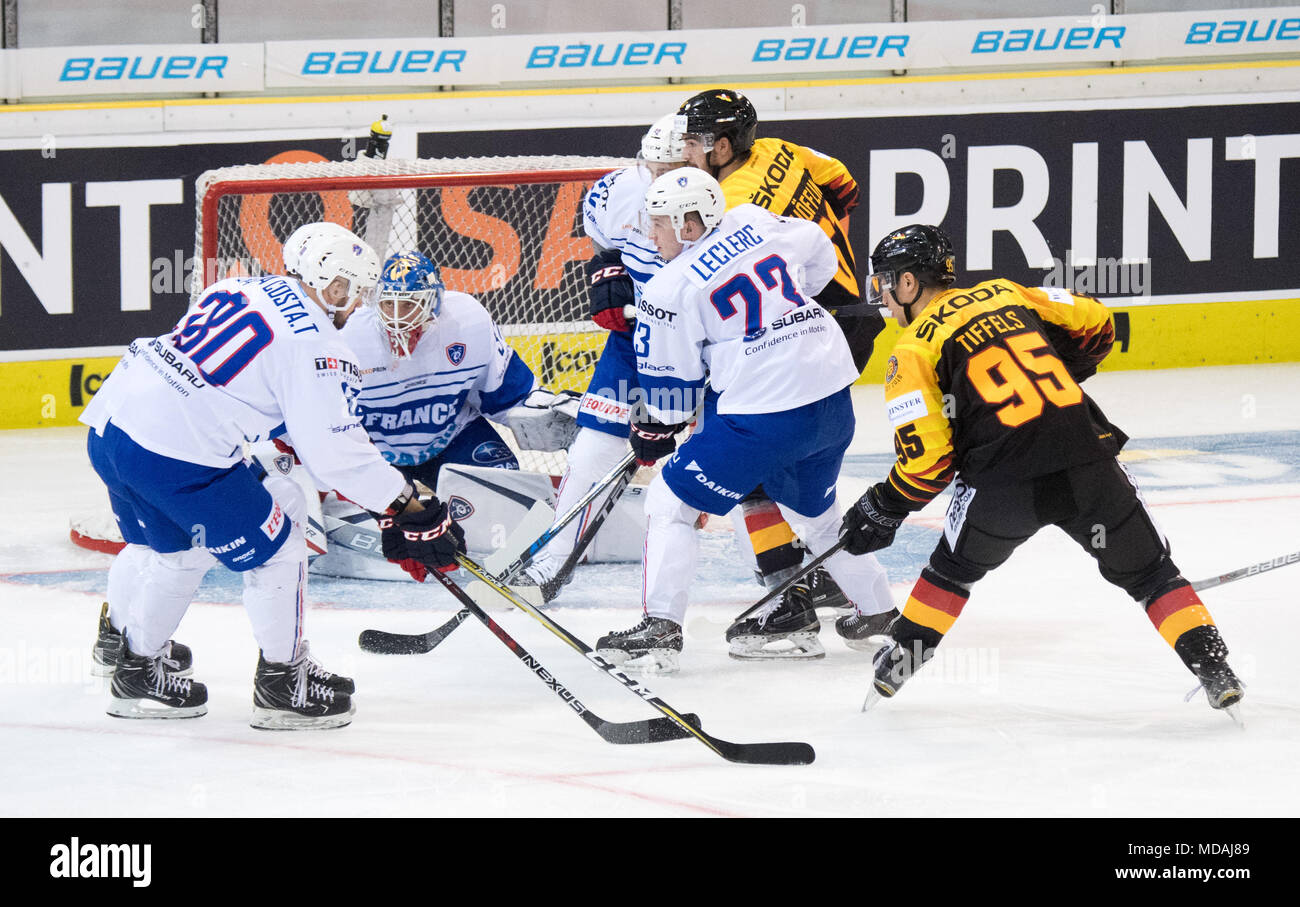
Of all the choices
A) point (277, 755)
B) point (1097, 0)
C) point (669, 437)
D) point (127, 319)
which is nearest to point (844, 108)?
point (1097, 0)

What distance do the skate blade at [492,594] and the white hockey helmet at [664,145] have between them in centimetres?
112

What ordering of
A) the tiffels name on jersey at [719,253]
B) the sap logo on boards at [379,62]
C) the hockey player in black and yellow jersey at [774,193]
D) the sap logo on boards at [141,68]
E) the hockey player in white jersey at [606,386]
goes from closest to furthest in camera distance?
the tiffels name on jersey at [719,253]
the hockey player in black and yellow jersey at [774,193]
the hockey player in white jersey at [606,386]
the sap logo on boards at [141,68]
the sap logo on boards at [379,62]

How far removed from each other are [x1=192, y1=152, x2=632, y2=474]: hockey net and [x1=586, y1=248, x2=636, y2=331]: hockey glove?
0.95 m

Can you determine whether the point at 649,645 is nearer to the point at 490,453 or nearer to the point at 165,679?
the point at 165,679

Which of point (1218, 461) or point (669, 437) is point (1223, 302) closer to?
A: point (1218, 461)

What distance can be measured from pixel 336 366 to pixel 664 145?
1311 millimetres

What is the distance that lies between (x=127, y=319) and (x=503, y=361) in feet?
8.40

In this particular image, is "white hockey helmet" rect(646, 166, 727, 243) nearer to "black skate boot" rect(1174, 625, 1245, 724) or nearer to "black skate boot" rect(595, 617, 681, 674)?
"black skate boot" rect(595, 617, 681, 674)

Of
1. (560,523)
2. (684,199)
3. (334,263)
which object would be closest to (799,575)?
(560,523)

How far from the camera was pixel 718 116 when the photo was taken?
173 inches

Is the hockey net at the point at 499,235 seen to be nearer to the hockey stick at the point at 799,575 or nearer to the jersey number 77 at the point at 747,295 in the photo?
the jersey number 77 at the point at 747,295

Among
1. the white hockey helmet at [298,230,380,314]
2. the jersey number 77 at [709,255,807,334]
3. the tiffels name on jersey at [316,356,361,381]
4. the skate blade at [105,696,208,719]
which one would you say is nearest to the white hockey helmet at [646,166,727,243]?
the jersey number 77 at [709,255,807,334]

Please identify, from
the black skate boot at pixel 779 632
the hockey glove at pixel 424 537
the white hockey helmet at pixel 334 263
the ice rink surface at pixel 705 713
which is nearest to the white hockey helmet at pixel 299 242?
the white hockey helmet at pixel 334 263

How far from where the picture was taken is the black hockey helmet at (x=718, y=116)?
4395 mm
